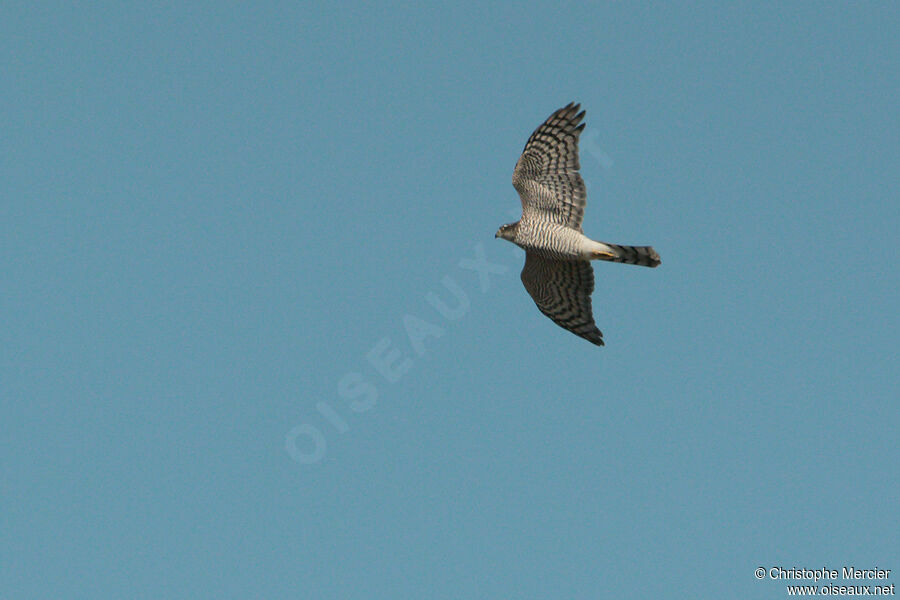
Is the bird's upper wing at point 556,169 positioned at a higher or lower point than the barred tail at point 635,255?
higher

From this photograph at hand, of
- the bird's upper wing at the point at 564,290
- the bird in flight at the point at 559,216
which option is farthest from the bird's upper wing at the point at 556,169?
the bird's upper wing at the point at 564,290

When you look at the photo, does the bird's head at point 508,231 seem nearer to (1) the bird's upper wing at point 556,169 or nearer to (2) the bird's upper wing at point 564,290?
(2) the bird's upper wing at point 564,290

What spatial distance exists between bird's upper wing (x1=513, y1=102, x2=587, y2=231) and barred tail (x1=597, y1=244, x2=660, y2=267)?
0.78 metres

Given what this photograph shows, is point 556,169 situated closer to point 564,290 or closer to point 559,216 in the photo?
point 559,216

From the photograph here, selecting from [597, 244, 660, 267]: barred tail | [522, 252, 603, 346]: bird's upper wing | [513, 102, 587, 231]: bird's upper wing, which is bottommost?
[522, 252, 603, 346]: bird's upper wing

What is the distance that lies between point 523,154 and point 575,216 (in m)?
1.24

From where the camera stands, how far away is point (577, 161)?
20.7 metres

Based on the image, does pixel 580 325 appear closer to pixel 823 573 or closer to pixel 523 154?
pixel 523 154

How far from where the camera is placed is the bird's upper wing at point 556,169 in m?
20.7

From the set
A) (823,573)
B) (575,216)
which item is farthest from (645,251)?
(823,573)

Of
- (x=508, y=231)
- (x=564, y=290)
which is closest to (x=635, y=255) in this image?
(x=564, y=290)

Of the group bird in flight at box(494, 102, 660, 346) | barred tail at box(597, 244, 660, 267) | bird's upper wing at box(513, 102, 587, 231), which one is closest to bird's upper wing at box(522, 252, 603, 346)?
bird in flight at box(494, 102, 660, 346)

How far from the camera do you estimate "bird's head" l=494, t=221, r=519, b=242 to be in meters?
21.9

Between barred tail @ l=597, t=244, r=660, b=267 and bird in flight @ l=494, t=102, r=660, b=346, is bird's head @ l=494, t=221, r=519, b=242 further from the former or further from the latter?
barred tail @ l=597, t=244, r=660, b=267
